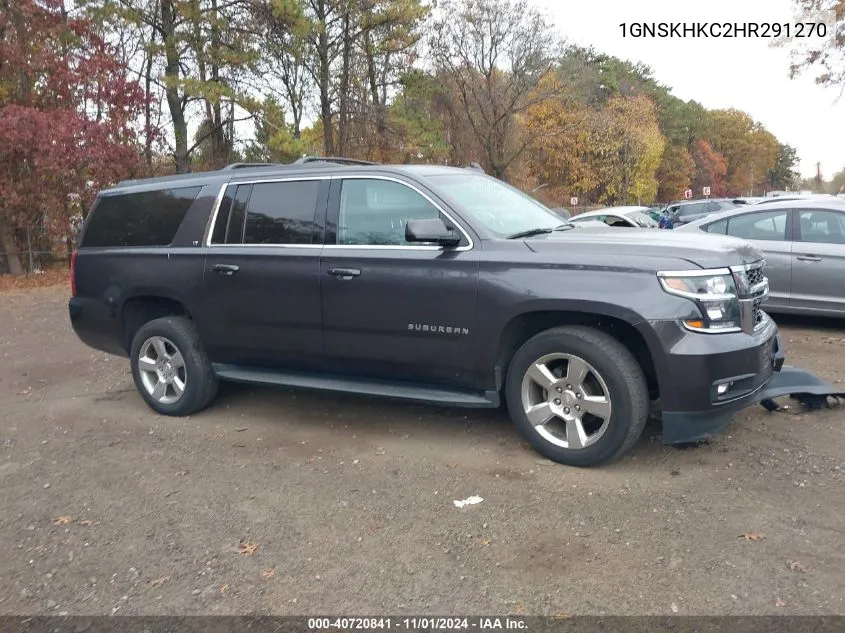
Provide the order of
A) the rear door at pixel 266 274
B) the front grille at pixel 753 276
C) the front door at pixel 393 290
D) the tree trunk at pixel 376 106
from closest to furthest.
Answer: the front grille at pixel 753 276, the front door at pixel 393 290, the rear door at pixel 266 274, the tree trunk at pixel 376 106

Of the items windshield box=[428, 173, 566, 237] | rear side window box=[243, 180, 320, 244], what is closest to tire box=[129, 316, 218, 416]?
rear side window box=[243, 180, 320, 244]

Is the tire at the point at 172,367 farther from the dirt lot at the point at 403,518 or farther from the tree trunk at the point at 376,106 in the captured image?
the tree trunk at the point at 376,106

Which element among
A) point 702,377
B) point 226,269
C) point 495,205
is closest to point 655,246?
point 702,377

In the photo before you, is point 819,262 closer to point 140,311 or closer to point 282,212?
point 282,212

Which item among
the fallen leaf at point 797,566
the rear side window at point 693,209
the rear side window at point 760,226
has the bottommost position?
the fallen leaf at point 797,566

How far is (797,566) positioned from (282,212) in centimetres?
386

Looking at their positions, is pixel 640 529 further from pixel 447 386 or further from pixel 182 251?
pixel 182 251

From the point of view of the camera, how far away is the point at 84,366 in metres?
8.05

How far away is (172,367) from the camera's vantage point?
19.2ft

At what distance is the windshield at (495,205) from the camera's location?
481cm

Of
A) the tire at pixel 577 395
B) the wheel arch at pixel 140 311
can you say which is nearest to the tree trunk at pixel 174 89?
the wheel arch at pixel 140 311

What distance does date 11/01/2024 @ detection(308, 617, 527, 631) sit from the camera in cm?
291

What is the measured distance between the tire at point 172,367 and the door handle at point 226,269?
0.60 metres

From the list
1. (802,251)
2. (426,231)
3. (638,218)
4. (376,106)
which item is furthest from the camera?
(376,106)
